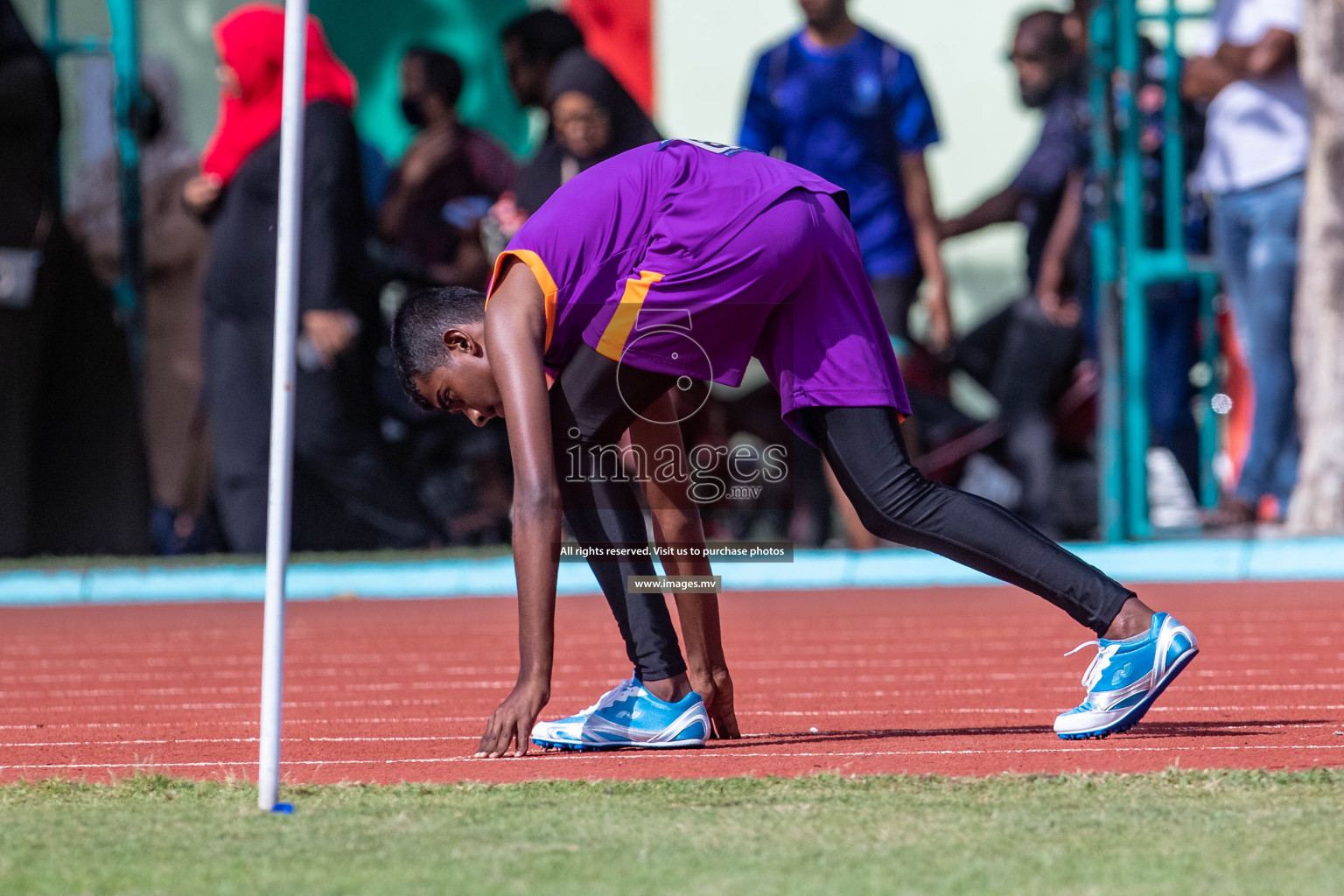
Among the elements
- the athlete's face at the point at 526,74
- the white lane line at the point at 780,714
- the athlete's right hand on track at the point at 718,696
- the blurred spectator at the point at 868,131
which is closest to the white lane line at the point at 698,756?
the athlete's right hand on track at the point at 718,696

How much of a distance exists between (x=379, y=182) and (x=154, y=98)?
7.37ft

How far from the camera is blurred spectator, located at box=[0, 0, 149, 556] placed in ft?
32.6

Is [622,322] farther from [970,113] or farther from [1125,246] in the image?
[970,113]

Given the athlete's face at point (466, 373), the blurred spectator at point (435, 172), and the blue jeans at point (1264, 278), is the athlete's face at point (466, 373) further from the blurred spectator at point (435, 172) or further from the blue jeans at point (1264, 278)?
the blurred spectator at point (435, 172)

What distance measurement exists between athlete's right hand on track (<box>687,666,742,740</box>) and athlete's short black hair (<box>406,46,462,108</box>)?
22.3ft

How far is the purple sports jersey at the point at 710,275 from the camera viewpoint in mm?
4172

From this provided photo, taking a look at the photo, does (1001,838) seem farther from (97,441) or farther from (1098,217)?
(97,441)

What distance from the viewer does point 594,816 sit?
11.1ft

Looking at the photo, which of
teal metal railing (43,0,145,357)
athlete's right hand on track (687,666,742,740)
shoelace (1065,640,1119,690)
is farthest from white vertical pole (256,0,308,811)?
teal metal railing (43,0,145,357)

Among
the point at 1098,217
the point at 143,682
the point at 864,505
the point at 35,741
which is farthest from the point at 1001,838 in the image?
the point at 1098,217

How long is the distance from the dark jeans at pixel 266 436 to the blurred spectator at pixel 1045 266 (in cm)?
308

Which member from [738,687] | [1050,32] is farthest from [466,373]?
[1050,32]

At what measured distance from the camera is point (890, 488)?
4.23 metres

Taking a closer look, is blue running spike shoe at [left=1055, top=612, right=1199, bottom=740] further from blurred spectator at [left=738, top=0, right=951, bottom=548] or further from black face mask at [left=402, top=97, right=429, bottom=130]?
black face mask at [left=402, top=97, right=429, bottom=130]
